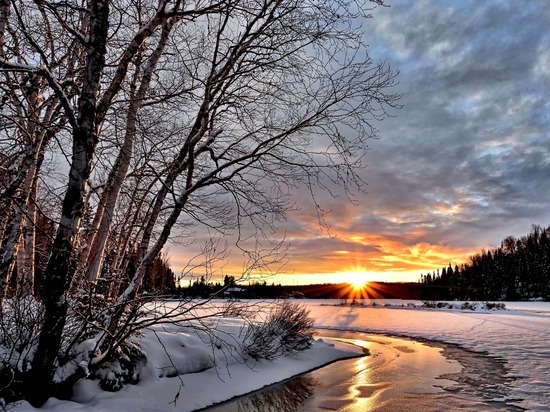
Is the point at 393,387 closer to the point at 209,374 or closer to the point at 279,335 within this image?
the point at 209,374

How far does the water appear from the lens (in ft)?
26.5

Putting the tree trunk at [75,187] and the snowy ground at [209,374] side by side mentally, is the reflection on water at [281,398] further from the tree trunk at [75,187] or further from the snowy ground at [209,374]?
the tree trunk at [75,187]

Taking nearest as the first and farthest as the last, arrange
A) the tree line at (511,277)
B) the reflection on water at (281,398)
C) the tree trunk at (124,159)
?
the tree trunk at (124,159) < the reflection on water at (281,398) < the tree line at (511,277)

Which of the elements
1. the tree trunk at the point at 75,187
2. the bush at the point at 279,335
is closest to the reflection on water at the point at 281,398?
the bush at the point at 279,335

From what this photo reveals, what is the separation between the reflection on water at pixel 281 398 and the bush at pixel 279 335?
4.79 ft

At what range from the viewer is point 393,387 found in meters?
9.50

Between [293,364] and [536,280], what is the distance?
80.3 meters

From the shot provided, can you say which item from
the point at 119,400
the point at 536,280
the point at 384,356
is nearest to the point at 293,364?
the point at 384,356

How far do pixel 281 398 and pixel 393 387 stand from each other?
2593 millimetres

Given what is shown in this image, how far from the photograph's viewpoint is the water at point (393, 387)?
8075mm

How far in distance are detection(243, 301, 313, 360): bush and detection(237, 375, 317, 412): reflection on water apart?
1459mm

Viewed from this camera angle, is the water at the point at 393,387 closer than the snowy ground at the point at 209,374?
No

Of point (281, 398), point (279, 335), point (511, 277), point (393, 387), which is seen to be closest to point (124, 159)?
point (281, 398)

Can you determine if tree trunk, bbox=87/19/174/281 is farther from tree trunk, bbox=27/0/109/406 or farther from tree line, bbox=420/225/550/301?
tree line, bbox=420/225/550/301
